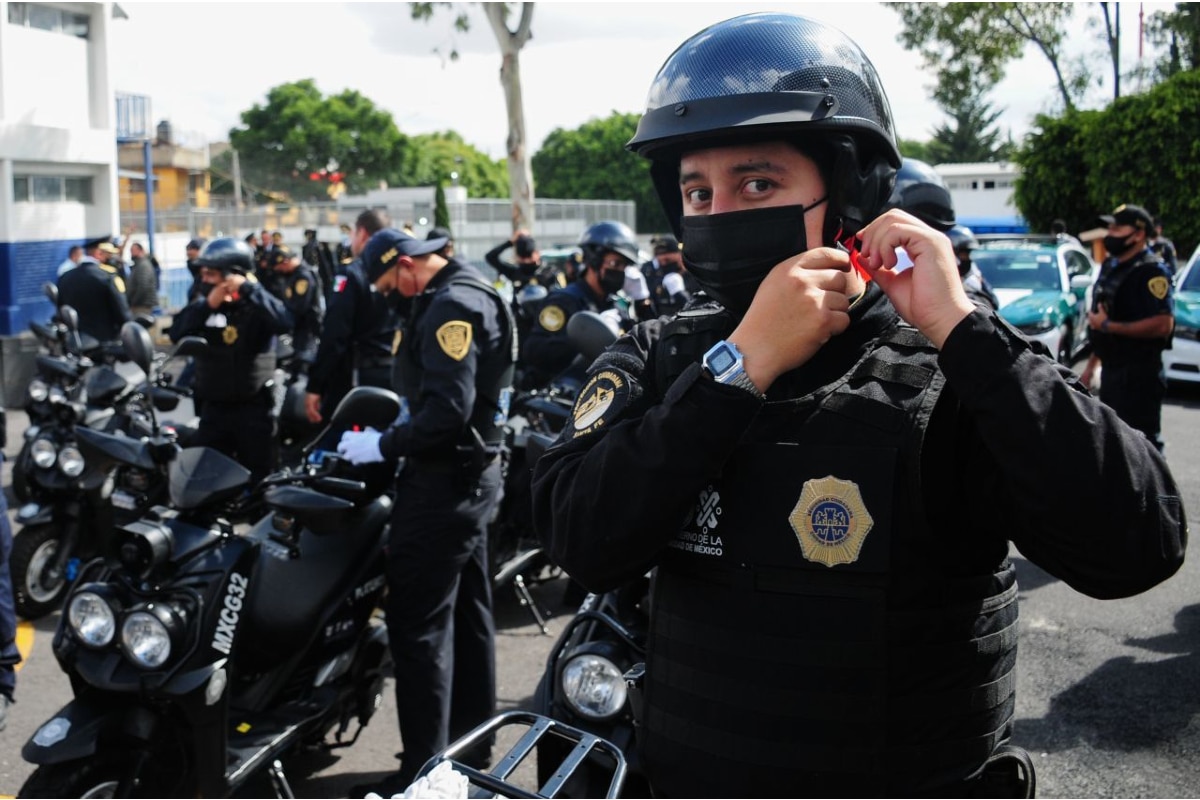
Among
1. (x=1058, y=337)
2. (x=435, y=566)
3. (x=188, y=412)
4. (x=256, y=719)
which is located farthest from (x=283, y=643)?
(x=1058, y=337)

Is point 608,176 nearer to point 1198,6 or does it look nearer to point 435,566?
point 1198,6

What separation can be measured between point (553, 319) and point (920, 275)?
6051 mm

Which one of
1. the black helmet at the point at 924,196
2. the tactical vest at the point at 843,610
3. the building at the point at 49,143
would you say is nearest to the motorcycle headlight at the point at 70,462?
the black helmet at the point at 924,196

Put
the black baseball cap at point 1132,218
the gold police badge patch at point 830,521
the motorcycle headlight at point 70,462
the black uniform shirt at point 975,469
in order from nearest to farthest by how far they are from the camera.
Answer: the black uniform shirt at point 975,469 < the gold police badge patch at point 830,521 < the motorcycle headlight at point 70,462 < the black baseball cap at point 1132,218

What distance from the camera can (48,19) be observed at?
17.6m

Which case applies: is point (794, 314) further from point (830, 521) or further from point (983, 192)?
point (983, 192)

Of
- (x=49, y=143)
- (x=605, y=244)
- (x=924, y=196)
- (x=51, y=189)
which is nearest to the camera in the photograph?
(x=924, y=196)

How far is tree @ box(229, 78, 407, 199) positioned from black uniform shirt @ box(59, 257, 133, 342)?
207 feet

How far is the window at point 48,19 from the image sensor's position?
659 inches

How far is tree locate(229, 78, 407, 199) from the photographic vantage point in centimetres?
7238

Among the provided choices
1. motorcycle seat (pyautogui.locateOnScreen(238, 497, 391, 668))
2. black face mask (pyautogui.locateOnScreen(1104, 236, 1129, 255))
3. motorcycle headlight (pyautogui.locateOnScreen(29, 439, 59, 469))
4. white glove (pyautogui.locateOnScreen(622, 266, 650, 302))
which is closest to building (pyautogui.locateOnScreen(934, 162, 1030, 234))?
black face mask (pyautogui.locateOnScreen(1104, 236, 1129, 255))

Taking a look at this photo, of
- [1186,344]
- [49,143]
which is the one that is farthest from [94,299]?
[1186,344]

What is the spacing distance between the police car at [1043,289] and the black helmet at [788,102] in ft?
33.3

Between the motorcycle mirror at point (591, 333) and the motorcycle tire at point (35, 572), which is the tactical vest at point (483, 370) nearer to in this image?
the motorcycle mirror at point (591, 333)
